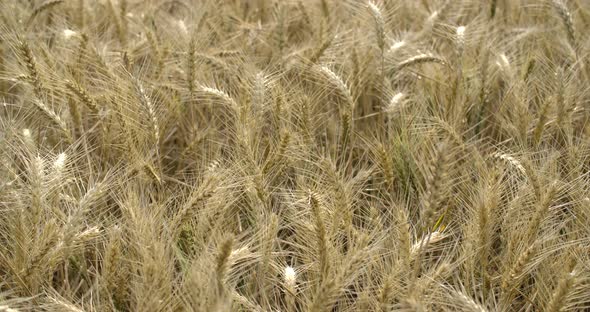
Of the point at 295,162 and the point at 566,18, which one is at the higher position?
the point at 566,18

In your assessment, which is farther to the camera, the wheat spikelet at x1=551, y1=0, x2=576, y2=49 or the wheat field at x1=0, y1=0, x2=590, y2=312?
the wheat spikelet at x1=551, y1=0, x2=576, y2=49

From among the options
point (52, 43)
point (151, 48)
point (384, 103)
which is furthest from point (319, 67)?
point (52, 43)

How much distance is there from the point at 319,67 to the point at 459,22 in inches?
41.3

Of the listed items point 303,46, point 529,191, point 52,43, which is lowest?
point 52,43

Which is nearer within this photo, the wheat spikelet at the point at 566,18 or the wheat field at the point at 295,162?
the wheat field at the point at 295,162

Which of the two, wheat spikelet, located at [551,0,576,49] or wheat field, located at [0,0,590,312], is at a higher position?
wheat spikelet, located at [551,0,576,49]

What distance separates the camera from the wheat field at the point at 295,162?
151 centimetres

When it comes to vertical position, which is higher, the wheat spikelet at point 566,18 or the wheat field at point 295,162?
the wheat spikelet at point 566,18

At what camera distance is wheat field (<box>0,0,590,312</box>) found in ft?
4.96

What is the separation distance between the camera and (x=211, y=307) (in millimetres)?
1311

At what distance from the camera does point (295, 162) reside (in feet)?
6.32

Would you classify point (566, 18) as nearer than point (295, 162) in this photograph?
No

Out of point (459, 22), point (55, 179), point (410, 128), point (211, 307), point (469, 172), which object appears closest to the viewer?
point (211, 307)

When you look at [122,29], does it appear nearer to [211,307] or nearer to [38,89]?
[38,89]
